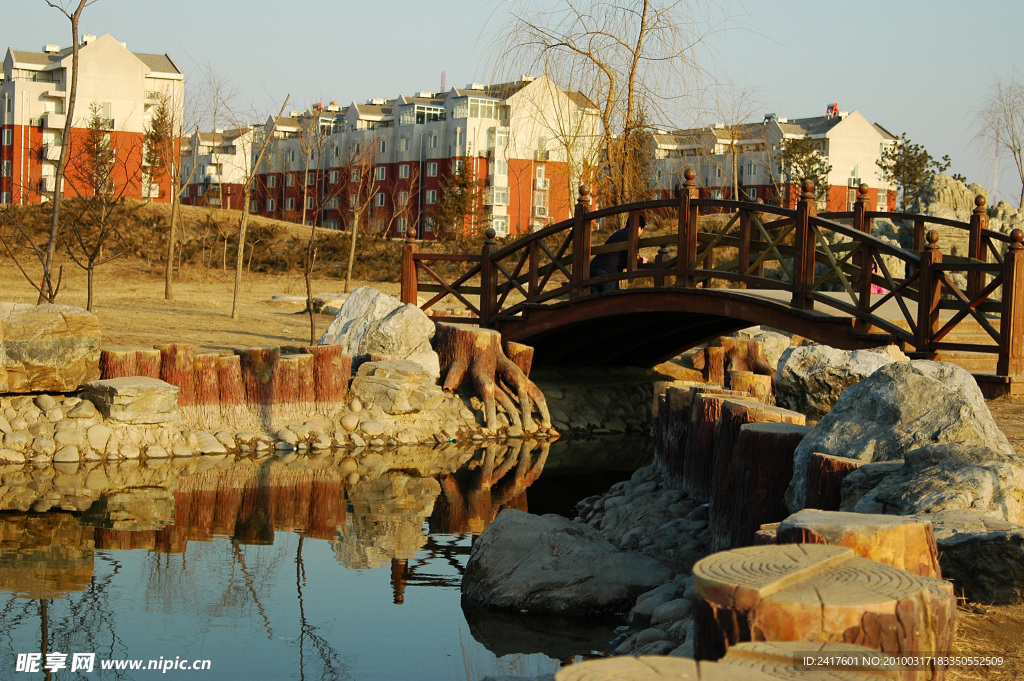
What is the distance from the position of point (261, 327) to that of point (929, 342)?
9.84 m

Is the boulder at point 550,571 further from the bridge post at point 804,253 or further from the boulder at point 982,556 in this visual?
the bridge post at point 804,253

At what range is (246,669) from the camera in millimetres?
5258

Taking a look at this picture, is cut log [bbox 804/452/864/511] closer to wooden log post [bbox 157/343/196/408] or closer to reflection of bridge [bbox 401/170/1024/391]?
reflection of bridge [bbox 401/170/1024/391]

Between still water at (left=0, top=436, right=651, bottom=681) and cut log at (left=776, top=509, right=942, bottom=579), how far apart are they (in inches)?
84.7

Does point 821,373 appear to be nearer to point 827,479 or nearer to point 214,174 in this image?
point 827,479

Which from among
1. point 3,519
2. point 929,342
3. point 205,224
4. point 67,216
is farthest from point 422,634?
point 205,224

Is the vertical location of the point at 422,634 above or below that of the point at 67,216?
below

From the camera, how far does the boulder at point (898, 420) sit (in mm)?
5035

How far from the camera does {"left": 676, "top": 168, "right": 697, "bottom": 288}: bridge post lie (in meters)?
11.0

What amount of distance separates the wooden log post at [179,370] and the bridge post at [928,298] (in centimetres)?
674

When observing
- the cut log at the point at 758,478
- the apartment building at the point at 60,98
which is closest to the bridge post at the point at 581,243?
the cut log at the point at 758,478

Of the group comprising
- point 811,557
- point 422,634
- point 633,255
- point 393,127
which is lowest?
point 422,634

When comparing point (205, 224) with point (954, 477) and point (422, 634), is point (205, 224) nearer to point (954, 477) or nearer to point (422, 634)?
point (422, 634)

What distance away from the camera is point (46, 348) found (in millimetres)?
9898
